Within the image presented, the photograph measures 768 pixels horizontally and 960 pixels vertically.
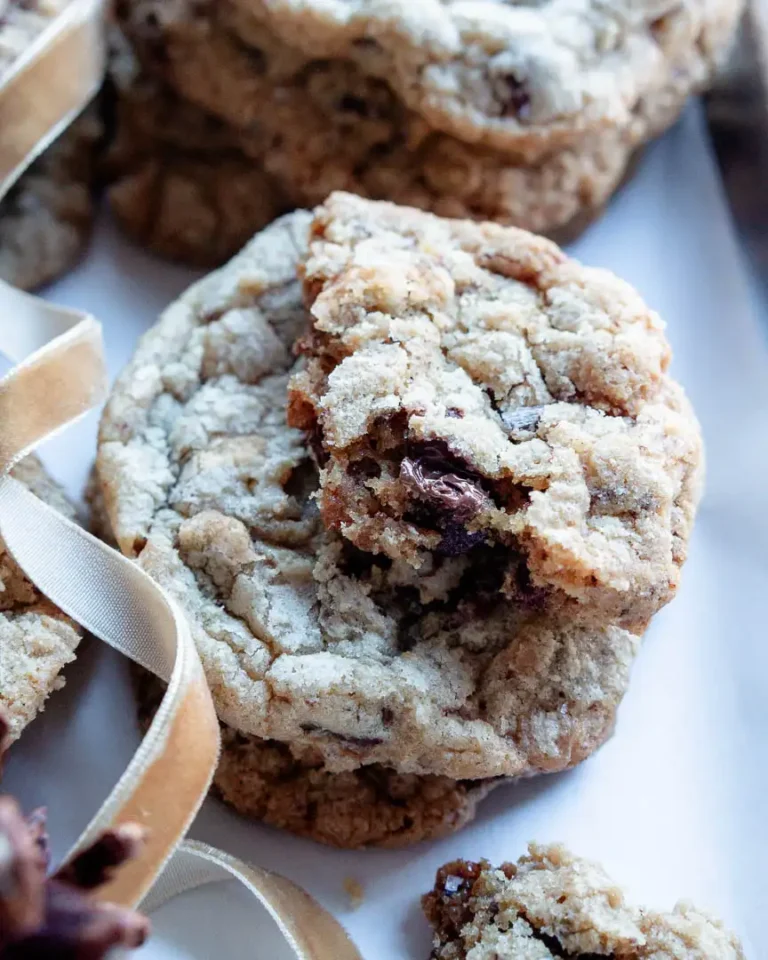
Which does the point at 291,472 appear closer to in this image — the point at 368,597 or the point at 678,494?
the point at 368,597

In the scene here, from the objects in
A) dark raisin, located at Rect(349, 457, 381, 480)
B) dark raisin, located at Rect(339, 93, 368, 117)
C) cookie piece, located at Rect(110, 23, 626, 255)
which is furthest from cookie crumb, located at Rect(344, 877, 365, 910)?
dark raisin, located at Rect(339, 93, 368, 117)

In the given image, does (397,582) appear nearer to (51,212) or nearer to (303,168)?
(303,168)

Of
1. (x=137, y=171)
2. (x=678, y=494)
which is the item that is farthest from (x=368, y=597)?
(x=137, y=171)

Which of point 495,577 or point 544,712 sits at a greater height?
point 495,577

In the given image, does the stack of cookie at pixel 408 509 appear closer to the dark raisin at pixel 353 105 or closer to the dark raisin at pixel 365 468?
the dark raisin at pixel 365 468

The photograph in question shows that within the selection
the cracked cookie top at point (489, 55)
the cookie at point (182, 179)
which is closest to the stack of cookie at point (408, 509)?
the cracked cookie top at point (489, 55)

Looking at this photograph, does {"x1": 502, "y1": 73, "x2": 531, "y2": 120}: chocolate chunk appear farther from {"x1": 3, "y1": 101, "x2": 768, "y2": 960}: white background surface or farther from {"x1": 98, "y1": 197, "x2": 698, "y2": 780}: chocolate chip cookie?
{"x1": 3, "y1": 101, "x2": 768, "y2": 960}: white background surface

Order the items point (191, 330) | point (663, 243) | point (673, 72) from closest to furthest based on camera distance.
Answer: point (191, 330) → point (673, 72) → point (663, 243)
